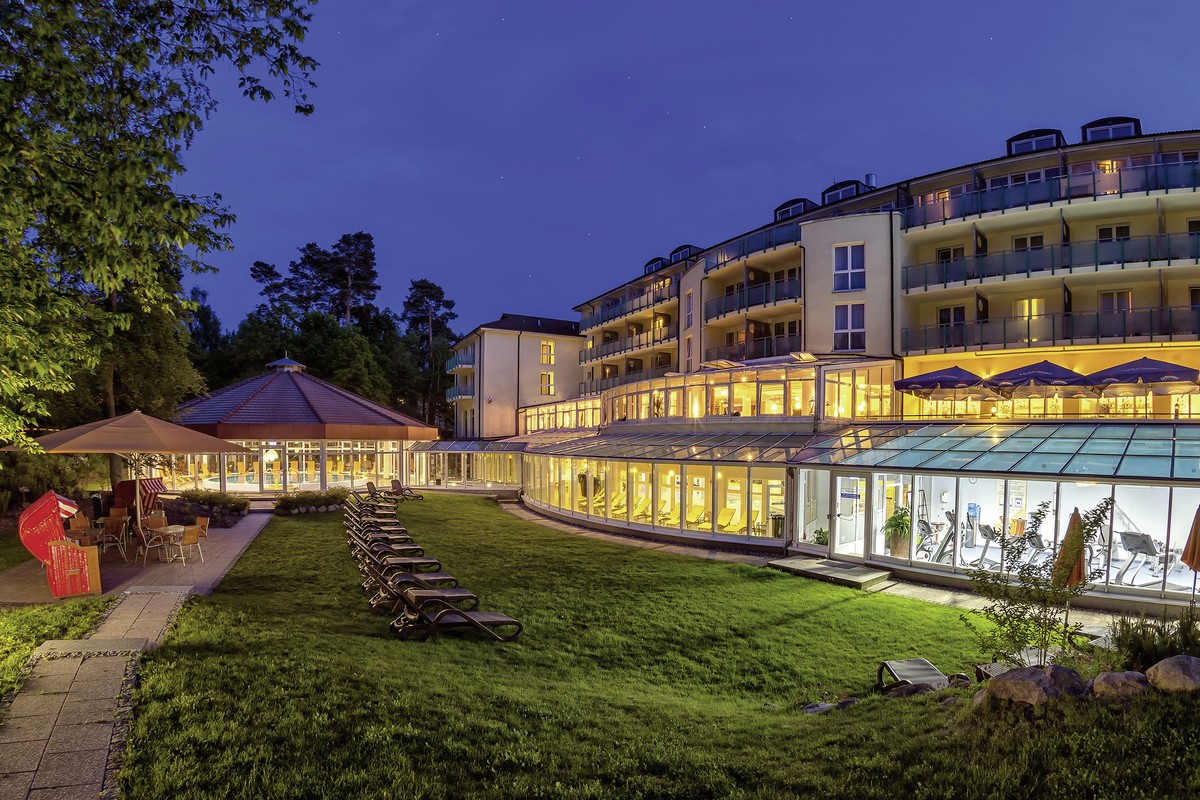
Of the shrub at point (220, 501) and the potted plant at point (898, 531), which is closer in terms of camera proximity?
the potted plant at point (898, 531)

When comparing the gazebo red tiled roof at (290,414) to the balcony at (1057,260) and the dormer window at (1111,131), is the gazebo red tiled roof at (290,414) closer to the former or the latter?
the balcony at (1057,260)

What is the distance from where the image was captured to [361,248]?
57.9 metres

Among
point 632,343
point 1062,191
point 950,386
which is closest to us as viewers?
point 950,386

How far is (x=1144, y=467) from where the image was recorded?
39.1 ft

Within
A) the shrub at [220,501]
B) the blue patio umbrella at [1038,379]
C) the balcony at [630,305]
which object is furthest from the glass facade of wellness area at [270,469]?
the blue patio umbrella at [1038,379]

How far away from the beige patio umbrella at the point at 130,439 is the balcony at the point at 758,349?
19.8 meters

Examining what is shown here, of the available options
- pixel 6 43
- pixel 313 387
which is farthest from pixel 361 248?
pixel 6 43

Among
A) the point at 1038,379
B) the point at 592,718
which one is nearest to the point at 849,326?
the point at 1038,379

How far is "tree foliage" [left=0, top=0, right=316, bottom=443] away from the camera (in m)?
5.27

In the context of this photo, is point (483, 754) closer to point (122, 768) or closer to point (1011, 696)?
point (122, 768)

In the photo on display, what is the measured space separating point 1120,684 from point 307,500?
21950 mm

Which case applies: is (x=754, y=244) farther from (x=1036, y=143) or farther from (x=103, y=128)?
(x=103, y=128)

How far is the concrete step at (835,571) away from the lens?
13.3 metres

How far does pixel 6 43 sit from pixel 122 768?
236 inches
